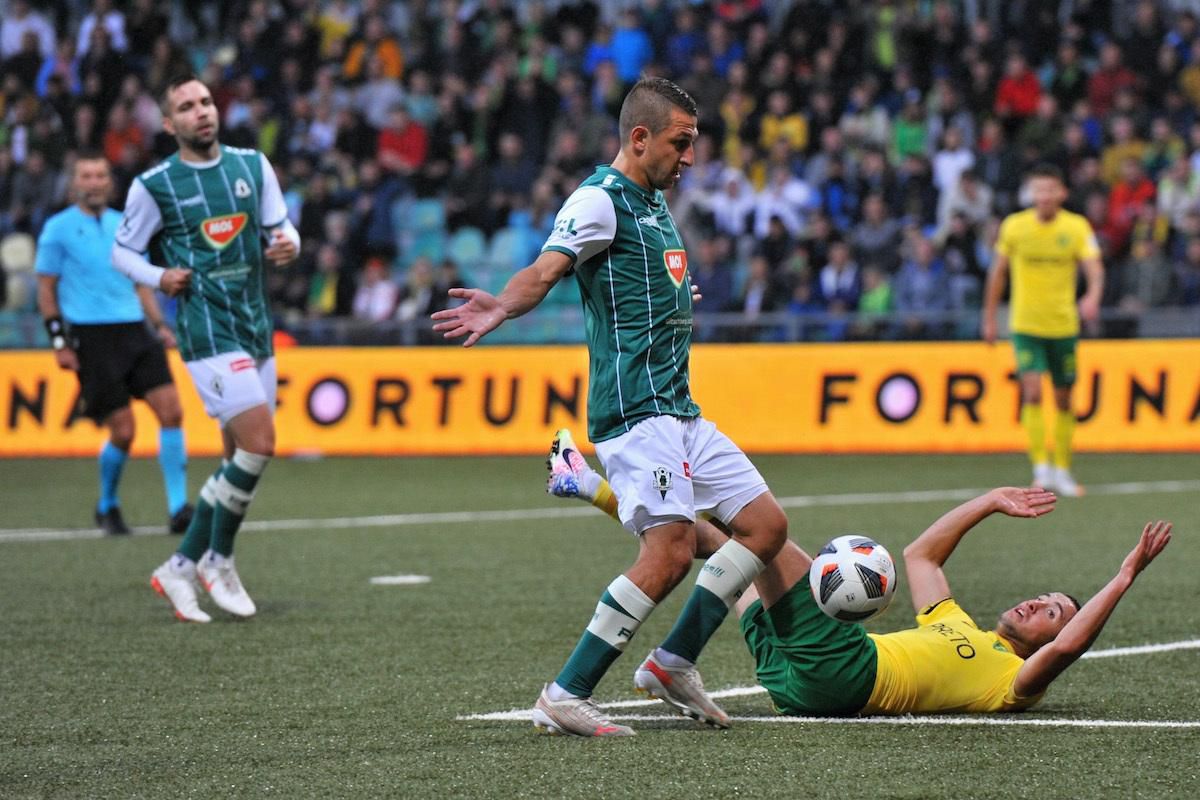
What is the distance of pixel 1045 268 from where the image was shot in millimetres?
14102

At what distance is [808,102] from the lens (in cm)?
2252

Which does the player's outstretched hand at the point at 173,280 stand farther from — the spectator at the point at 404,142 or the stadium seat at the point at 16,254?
the spectator at the point at 404,142

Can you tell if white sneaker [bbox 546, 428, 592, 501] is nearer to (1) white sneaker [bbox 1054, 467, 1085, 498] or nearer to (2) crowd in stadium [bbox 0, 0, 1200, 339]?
(1) white sneaker [bbox 1054, 467, 1085, 498]

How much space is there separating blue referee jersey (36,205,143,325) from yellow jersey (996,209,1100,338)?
6.52 m

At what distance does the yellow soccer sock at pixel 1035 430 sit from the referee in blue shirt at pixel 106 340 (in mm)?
6235

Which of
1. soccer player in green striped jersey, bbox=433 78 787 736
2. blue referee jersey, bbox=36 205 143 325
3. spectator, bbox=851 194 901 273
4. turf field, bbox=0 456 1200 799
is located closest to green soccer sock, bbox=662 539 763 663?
soccer player in green striped jersey, bbox=433 78 787 736

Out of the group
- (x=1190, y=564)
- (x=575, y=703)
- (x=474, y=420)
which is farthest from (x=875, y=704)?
(x=474, y=420)

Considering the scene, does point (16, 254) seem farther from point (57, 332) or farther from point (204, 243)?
point (204, 243)

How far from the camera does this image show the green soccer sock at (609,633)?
Answer: 5.85 m

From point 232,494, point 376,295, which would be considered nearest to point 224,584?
point 232,494

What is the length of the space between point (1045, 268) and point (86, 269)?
700 cm

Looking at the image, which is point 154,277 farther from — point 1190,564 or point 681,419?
point 1190,564

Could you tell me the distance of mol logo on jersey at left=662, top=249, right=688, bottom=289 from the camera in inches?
236

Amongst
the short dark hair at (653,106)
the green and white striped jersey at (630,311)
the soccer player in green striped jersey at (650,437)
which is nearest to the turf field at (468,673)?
Result: the soccer player in green striped jersey at (650,437)
